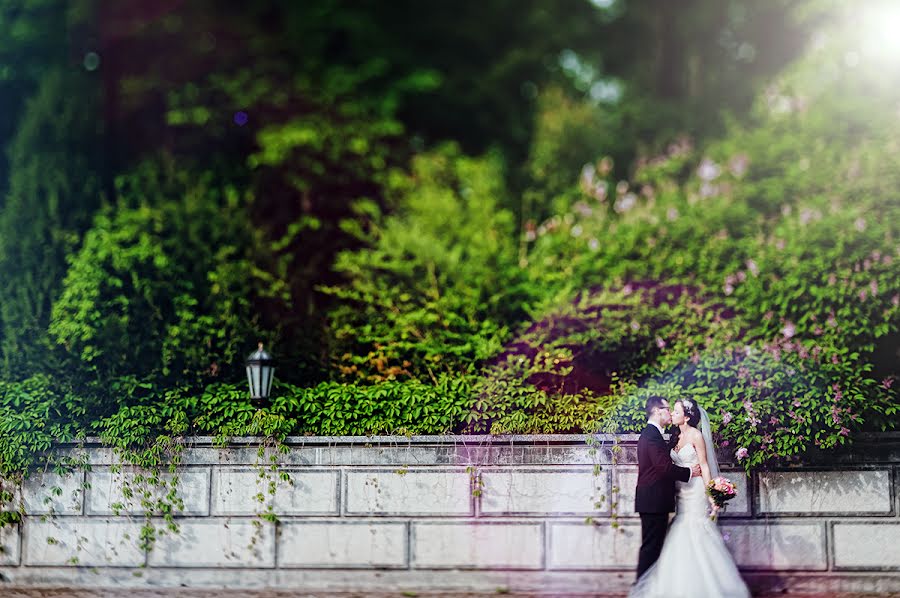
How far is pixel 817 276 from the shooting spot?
37.5 ft

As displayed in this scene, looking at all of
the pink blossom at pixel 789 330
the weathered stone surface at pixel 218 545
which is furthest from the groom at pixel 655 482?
the weathered stone surface at pixel 218 545

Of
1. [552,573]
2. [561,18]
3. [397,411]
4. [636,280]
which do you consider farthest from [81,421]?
[561,18]

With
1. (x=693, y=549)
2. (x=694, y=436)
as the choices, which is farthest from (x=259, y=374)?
(x=693, y=549)

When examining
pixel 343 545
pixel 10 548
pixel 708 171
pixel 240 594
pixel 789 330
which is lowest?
pixel 240 594

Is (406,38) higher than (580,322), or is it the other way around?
(406,38)

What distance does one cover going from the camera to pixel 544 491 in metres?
10.7

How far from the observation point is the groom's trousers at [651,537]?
9727mm

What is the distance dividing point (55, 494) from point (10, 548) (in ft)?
2.33

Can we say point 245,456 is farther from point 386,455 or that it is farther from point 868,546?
point 868,546

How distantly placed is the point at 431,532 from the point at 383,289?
348 cm

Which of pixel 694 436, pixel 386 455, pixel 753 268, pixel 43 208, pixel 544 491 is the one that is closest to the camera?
pixel 694 436

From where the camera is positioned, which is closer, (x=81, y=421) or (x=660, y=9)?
(x=81, y=421)

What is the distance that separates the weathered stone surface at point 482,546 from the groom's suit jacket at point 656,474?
1276mm

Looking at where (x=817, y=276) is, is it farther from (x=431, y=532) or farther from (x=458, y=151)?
(x=458, y=151)
